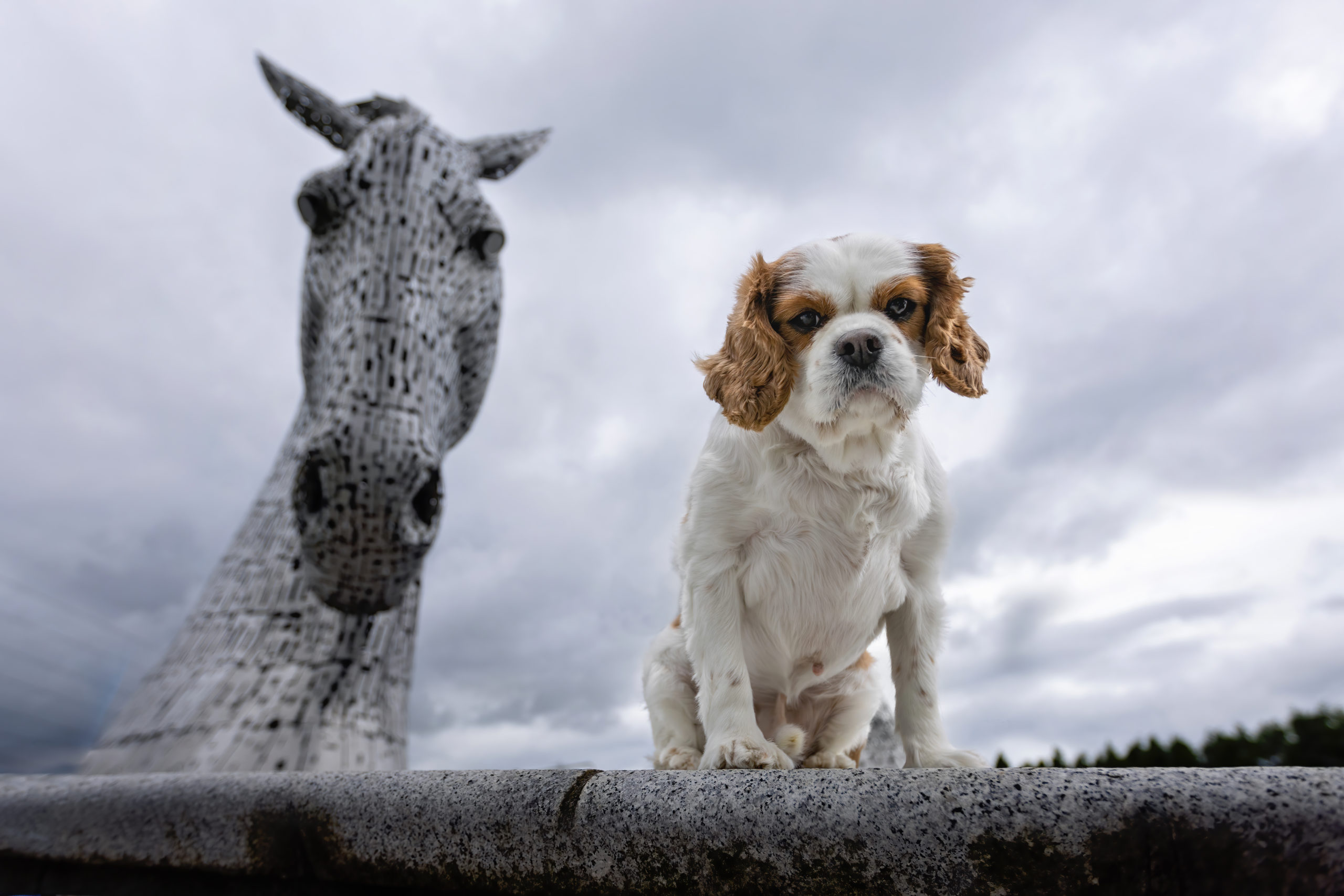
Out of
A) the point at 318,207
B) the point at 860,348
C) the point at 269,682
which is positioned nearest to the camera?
the point at 860,348

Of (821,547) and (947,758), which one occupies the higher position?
(821,547)

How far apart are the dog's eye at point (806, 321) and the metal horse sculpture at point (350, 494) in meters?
2.13

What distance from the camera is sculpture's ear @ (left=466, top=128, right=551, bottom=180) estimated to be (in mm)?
4965

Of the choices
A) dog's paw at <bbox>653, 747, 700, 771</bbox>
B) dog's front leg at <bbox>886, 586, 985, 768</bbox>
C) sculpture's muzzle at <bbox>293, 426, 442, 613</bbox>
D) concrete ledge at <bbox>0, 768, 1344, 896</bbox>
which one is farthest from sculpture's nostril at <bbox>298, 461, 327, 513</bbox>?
dog's front leg at <bbox>886, 586, 985, 768</bbox>

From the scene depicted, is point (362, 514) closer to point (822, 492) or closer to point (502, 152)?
point (822, 492)

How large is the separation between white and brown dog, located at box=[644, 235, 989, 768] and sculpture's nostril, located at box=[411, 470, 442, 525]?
1.88 m

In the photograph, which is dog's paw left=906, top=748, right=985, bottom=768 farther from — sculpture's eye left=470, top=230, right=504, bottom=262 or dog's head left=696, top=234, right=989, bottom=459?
sculpture's eye left=470, top=230, right=504, bottom=262

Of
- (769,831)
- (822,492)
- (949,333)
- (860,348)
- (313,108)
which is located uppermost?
(313,108)

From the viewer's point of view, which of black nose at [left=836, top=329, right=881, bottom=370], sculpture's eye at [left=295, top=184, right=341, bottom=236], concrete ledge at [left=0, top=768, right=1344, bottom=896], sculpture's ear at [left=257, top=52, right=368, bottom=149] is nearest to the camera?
concrete ledge at [left=0, top=768, right=1344, bottom=896]

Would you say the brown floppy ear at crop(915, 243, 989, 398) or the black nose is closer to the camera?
the black nose

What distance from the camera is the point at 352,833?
66.1 inches

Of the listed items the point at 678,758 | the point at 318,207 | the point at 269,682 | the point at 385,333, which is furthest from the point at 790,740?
the point at 318,207

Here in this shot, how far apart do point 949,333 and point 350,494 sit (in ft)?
8.33

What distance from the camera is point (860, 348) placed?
5.09 feet
